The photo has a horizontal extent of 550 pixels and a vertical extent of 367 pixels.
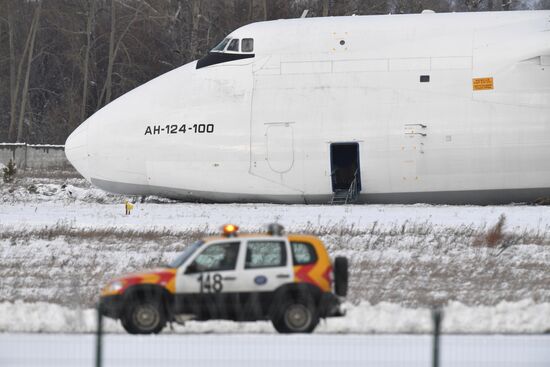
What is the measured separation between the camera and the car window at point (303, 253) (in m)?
13.7

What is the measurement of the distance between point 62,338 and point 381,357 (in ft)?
13.3

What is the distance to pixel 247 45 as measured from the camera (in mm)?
31531

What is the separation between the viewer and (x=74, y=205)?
33.6 m

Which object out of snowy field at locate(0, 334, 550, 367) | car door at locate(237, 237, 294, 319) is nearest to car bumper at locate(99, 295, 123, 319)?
snowy field at locate(0, 334, 550, 367)

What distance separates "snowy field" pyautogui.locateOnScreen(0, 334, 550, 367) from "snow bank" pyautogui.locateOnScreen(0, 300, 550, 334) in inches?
12.7

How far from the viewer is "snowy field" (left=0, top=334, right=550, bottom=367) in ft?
38.0

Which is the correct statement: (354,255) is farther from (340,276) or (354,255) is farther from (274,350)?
(274,350)

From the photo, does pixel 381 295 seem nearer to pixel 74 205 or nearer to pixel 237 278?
pixel 237 278

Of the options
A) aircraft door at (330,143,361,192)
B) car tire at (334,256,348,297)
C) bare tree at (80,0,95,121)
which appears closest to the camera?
car tire at (334,256,348,297)

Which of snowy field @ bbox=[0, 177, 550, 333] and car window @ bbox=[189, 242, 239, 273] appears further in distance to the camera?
snowy field @ bbox=[0, 177, 550, 333]

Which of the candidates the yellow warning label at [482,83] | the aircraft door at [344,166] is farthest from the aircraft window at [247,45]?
the yellow warning label at [482,83]

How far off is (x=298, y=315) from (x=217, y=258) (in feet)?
4.57

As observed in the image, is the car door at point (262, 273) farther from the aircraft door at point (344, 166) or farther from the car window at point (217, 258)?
the aircraft door at point (344, 166)

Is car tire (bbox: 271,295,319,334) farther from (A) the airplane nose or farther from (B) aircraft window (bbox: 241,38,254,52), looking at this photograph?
(A) the airplane nose
